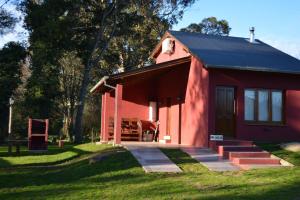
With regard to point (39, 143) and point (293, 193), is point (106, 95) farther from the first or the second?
point (293, 193)

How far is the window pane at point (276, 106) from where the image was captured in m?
20.1

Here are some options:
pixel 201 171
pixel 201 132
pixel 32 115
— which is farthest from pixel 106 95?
pixel 32 115

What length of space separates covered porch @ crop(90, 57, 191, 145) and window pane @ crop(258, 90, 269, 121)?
3399mm

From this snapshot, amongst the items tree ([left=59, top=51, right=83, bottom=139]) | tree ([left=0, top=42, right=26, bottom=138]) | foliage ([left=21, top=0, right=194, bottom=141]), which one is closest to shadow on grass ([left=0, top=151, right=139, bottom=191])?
foliage ([left=21, top=0, right=194, bottom=141])

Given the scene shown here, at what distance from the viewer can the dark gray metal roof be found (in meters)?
19.2

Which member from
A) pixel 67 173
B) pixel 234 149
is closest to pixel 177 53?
pixel 234 149

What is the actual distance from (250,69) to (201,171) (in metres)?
6.57

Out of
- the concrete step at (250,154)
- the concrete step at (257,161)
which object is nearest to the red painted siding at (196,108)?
the concrete step at (250,154)

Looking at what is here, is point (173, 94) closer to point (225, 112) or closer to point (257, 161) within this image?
point (225, 112)

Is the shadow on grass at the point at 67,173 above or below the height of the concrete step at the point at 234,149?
below

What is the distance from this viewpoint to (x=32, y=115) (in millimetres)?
37281

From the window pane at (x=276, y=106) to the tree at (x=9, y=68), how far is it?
67.4 feet

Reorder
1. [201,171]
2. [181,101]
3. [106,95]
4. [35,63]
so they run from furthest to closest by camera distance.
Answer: [35,63] → [106,95] → [181,101] → [201,171]

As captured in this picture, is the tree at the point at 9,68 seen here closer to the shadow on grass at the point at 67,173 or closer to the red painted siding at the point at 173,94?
the red painted siding at the point at 173,94
